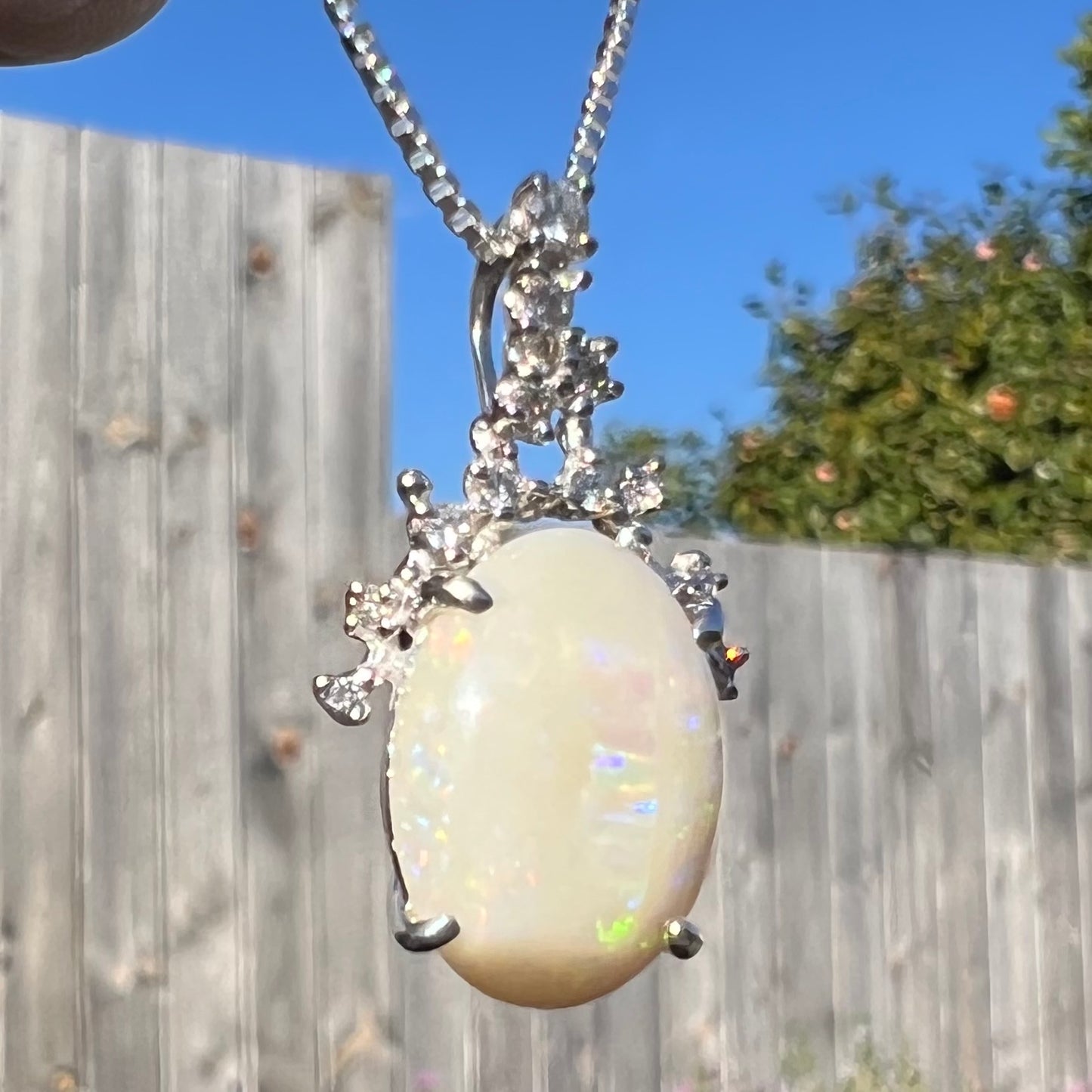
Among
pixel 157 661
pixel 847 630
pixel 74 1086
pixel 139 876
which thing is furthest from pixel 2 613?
pixel 847 630

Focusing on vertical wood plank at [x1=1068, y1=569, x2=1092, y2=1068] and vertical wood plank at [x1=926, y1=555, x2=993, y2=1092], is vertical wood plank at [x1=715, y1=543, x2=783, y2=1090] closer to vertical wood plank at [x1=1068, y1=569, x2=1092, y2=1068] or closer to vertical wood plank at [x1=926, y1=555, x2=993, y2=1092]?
vertical wood plank at [x1=926, y1=555, x2=993, y2=1092]

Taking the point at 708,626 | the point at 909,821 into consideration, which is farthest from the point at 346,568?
the point at 909,821

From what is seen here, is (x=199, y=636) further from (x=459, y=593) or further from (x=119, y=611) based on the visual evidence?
(x=459, y=593)

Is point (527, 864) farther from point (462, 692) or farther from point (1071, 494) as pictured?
point (1071, 494)

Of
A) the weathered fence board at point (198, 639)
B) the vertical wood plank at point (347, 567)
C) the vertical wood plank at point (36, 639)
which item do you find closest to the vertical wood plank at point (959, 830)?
the vertical wood plank at point (347, 567)

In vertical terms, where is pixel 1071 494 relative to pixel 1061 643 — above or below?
above

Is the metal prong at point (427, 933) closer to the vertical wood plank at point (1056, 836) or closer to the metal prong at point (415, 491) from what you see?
the metal prong at point (415, 491)
